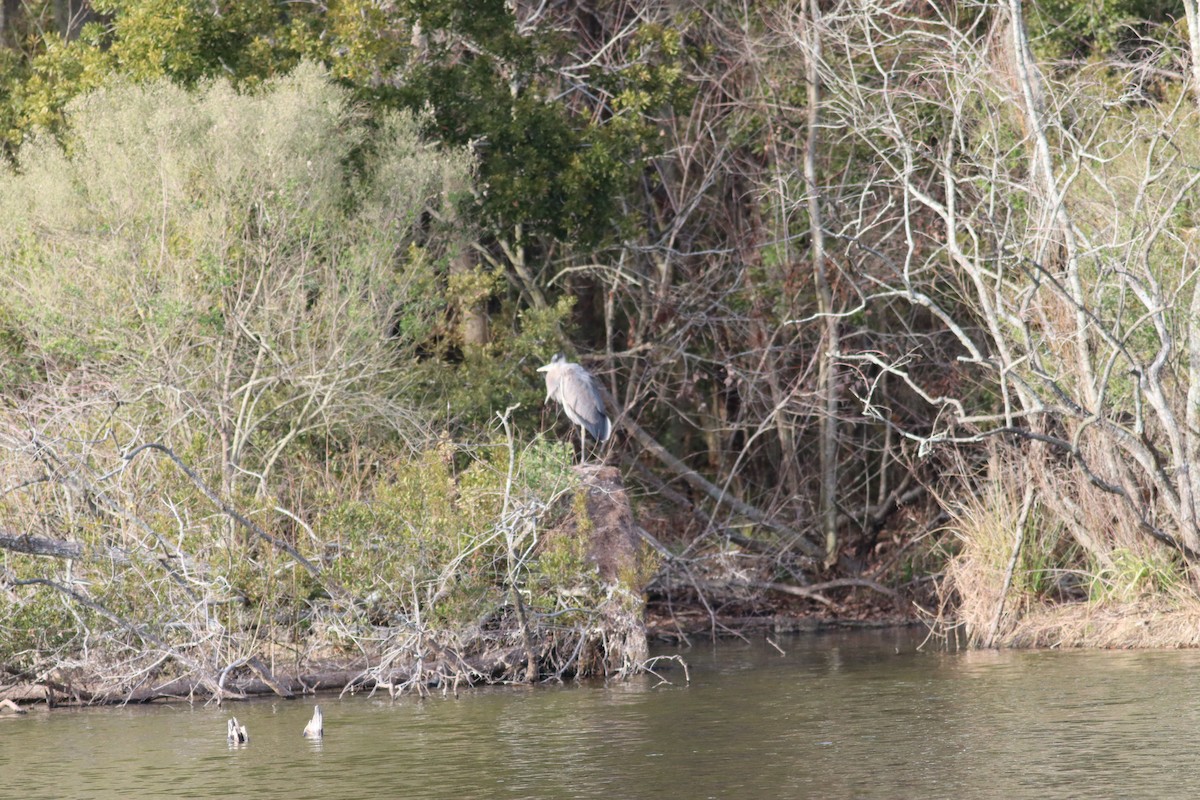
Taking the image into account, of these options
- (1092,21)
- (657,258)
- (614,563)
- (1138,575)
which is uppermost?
(1092,21)

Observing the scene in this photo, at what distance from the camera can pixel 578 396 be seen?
53.4ft

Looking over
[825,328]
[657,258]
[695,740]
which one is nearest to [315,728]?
[695,740]

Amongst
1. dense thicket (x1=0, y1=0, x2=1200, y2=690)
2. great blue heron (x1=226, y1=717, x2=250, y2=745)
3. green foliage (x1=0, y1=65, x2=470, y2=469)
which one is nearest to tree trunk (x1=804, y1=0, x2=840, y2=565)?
dense thicket (x1=0, y1=0, x2=1200, y2=690)

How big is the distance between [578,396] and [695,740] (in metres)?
5.92

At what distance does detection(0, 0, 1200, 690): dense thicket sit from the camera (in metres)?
15.3

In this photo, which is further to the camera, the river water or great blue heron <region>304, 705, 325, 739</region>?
great blue heron <region>304, 705, 325, 739</region>

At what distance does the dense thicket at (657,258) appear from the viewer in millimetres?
15266

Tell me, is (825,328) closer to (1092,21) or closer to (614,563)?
(1092,21)

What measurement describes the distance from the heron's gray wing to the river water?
2822 millimetres

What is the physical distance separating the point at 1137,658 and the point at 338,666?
6.48 meters

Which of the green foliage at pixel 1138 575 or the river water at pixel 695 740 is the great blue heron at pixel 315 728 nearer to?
the river water at pixel 695 740

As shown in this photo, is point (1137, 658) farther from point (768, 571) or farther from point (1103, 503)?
point (768, 571)

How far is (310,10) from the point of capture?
19750mm

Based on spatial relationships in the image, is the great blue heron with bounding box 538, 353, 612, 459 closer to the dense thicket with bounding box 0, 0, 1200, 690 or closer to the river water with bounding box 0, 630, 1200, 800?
the dense thicket with bounding box 0, 0, 1200, 690
